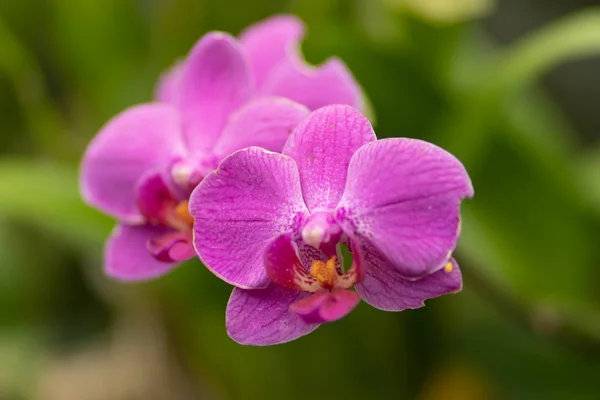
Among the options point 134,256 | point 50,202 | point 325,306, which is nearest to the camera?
point 325,306

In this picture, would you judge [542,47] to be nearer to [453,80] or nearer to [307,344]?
[453,80]

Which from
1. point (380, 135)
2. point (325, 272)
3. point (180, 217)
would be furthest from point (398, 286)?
point (380, 135)

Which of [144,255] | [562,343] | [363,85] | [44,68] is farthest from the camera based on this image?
[44,68]

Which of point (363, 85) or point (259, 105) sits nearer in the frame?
point (259, 105)

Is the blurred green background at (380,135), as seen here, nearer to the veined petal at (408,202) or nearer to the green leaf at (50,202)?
the green leaf at (50,202)

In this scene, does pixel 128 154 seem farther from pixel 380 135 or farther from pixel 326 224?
pixel 380 135

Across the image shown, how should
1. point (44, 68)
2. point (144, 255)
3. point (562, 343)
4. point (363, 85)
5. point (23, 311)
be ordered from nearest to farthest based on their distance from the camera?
point (144, 255) < point (562, 343) < point (363, 85) < point (23, 311) < point (44, 68)

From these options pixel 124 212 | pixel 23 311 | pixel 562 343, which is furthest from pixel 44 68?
pixel 562 343
